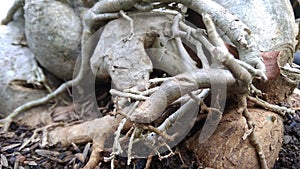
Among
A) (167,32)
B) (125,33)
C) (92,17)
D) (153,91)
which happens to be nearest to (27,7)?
(92,17)

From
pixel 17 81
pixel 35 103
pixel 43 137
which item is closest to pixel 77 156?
pixel 43 137

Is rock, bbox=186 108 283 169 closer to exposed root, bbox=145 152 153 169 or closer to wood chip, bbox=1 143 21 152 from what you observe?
exposed root, bbox=145 152 153 169

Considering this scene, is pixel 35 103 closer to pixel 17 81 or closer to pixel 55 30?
pixel 17 81

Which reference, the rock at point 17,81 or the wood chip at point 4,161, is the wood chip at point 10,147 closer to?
the wood chip at point 4,161

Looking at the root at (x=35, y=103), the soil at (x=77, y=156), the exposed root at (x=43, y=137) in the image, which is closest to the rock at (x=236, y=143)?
the soil at (x=77, y=156)

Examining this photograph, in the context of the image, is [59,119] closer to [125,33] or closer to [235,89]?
[125,33]

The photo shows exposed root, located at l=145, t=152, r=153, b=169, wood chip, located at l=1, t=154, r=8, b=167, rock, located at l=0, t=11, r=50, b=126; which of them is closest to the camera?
exposed root, located at l=145, t=152, r=153, b=169

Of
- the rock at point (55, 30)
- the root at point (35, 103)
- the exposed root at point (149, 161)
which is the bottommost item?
the root at point (35, 103)

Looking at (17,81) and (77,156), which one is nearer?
(77,156)

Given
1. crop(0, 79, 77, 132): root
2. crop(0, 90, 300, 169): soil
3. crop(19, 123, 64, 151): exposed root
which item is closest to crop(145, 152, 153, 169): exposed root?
crop(0, 90, 300, 169): soil
